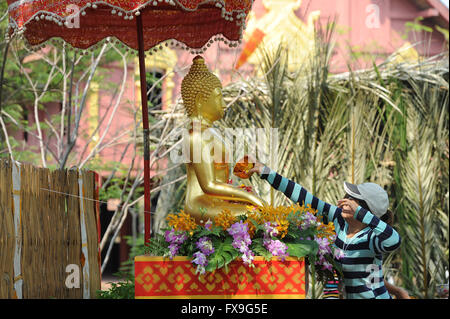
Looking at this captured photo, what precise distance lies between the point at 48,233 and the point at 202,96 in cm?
196

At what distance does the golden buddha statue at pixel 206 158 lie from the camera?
4473 millimetres

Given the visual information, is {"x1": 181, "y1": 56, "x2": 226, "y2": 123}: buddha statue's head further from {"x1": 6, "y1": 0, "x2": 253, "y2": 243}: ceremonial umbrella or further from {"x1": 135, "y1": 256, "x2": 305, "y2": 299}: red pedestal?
{"x1": 135, "y1": 256, "x2": 305, "y2": 299}: red pedestal

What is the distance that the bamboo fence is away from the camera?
4977 millimetres

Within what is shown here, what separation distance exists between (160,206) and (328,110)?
2999 mm

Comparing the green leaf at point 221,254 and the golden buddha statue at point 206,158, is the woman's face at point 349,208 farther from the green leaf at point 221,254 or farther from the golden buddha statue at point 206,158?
the green leaf at point 221,254

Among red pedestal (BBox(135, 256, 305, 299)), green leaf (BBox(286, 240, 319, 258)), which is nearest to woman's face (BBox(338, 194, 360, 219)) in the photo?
green leaf (BBox(286, 240, 319, 258))

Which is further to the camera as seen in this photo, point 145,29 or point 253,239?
point 145,29

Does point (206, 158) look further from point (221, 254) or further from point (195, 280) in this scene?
point (195, 280)

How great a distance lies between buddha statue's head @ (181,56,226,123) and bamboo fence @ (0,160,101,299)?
153 cm

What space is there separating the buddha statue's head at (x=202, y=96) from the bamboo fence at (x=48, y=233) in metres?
1.53

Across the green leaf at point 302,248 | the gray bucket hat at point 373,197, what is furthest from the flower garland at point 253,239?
the gray bucket hat at point 373,197

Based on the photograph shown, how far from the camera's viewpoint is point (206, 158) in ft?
14.8

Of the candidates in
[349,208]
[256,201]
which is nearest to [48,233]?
[256,201]
